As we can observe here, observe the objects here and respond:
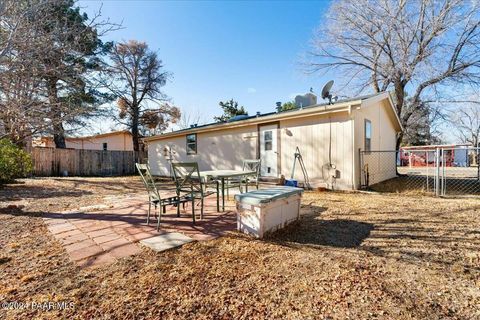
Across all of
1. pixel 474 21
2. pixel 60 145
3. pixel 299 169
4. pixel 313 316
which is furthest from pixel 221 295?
pixel 60 145

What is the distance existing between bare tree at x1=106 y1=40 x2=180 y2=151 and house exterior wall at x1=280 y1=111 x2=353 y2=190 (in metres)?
13.8

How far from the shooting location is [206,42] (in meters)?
10.9

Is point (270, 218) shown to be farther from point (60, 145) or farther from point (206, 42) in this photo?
point (60, 145)

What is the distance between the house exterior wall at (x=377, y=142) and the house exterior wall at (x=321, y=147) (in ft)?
1.02

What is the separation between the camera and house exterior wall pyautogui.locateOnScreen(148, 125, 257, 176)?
9.32 metres

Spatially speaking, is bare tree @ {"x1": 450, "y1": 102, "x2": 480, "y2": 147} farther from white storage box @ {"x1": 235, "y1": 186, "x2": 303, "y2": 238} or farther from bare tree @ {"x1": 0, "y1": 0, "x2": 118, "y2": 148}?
bare tree @ {"x1": 0, "y1": 0, "x2": 118, "y2": 148}

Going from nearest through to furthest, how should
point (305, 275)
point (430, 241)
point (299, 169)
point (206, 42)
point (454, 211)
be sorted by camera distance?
point (305, 275) → point (430, 241) → point (454, 211) → point (299, 169) → point (206, 42)

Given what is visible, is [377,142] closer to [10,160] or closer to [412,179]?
[412,179]

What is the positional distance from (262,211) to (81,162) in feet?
48.0

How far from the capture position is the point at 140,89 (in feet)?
60.7

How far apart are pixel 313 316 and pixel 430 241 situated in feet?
7.11

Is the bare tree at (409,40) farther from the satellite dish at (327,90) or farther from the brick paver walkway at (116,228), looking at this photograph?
the brick paver walkway at (116,228)

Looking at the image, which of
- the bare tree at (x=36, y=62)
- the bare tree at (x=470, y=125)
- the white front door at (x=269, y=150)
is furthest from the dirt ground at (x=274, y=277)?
the bare tree at (x=470, y=125)

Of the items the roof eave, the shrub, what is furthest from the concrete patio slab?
the shrub
